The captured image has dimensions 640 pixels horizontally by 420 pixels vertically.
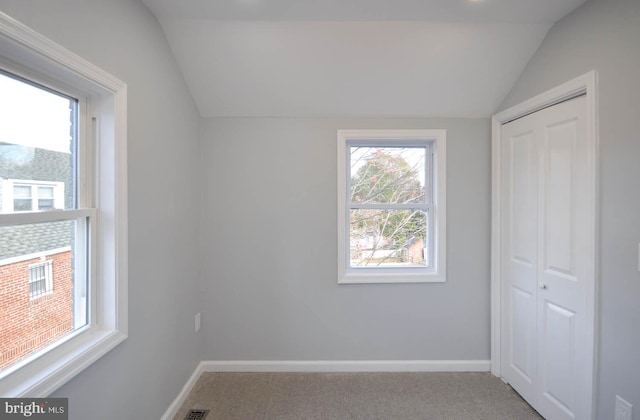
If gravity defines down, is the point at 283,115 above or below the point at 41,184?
above

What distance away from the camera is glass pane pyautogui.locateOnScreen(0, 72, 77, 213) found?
1.02 meters

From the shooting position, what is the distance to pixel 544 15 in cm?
172

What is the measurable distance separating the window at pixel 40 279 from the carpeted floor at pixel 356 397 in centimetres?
128

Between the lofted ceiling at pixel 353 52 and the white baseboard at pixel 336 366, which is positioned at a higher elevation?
the lofted ceiling at pixel 353 52

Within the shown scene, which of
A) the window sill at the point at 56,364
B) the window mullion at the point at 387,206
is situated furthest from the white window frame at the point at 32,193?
the window mullion at the point at 387,206

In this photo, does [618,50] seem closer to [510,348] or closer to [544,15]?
[544,15]

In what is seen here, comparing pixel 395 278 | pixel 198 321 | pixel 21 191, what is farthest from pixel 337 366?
pixel 21 191

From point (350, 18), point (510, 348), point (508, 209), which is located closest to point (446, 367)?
point (510, 348)

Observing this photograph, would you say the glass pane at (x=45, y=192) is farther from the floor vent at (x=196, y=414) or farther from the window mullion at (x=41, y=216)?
the floor vent at (x=196, y=414)

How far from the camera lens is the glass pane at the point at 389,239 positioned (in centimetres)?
252

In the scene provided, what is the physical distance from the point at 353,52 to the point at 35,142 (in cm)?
179

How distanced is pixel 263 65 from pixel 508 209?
7.02ft

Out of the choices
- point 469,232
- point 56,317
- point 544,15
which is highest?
point 544,15

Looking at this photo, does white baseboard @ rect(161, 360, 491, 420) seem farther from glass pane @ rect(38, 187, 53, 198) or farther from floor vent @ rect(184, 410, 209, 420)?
glass pane @ rect(38, 187, 53, 198)
